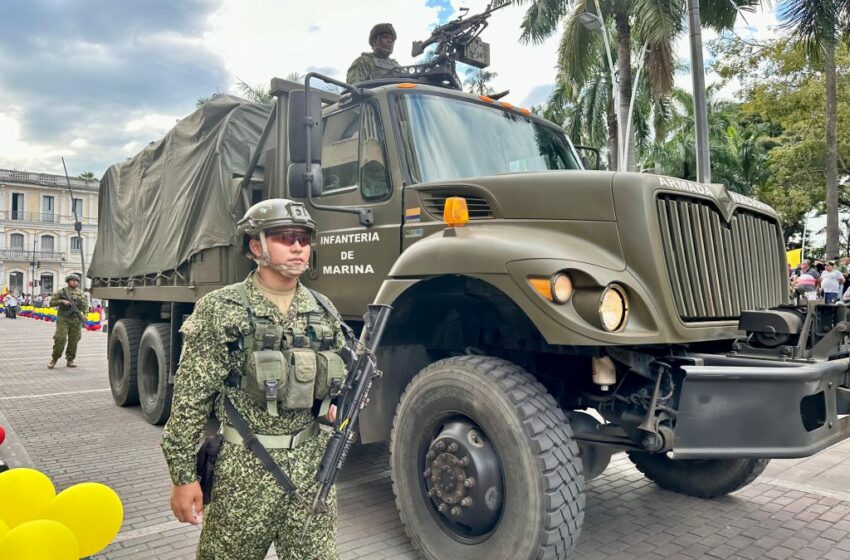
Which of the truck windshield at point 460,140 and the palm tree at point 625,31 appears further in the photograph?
the palm tree at point 625,31

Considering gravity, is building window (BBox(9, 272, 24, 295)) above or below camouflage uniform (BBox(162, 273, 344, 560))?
above

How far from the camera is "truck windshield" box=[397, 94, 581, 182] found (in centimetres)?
400

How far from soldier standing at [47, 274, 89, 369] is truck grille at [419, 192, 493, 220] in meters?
10.4

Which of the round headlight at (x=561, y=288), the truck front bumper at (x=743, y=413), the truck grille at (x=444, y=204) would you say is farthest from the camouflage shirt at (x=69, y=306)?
the truck front bumper at (x=743, y=413)

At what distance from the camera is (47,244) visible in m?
69.6

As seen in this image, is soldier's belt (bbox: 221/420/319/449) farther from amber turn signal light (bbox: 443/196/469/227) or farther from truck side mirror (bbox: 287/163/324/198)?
truck side mirror (bbox: 287/163/324/198)

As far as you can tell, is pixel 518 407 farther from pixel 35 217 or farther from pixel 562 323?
pixel 35 217

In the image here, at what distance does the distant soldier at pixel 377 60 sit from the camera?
5180 millimetres

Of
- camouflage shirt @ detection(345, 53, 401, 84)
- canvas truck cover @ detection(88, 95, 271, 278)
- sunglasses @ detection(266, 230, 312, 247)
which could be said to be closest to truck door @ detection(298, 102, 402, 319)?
camouflage shirt @ detection(345, 53, 401, 84)

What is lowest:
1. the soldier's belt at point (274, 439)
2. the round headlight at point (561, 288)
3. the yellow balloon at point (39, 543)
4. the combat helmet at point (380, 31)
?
the yellow balloon at point (39, 543)

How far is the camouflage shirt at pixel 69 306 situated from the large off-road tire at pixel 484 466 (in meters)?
10.5

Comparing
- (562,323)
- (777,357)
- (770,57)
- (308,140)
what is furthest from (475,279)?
(770,57)

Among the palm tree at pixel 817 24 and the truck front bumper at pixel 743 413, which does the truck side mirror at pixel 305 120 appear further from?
the palm tree at pixel 817 24

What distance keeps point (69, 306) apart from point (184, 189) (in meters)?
7.30
